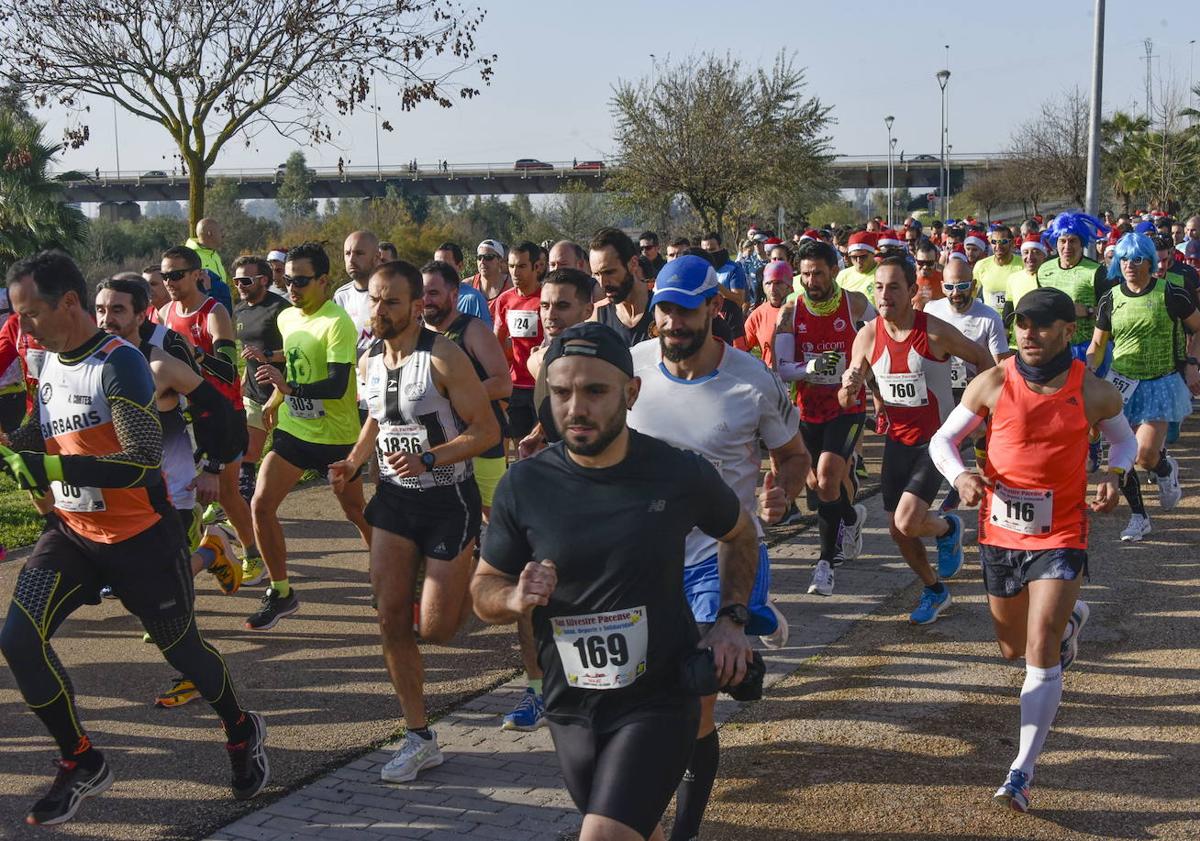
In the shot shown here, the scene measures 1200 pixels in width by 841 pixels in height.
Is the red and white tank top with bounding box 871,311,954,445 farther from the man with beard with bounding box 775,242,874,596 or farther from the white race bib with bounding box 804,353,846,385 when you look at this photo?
the white race bib with bounding box 804,353,846,385

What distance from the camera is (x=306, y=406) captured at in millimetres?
7504

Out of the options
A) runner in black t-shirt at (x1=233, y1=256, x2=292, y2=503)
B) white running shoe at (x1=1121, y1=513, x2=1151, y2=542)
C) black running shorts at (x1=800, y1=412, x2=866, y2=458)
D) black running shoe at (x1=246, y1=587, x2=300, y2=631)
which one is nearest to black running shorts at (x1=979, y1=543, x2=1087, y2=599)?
black running shorts at (x1=800, y1=412, x2=866, y2=458)

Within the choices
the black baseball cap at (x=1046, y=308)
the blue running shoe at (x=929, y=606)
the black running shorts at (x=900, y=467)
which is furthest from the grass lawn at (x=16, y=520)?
the black baseball cap at (x=1046, y=308)

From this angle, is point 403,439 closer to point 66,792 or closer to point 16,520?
point 66,792

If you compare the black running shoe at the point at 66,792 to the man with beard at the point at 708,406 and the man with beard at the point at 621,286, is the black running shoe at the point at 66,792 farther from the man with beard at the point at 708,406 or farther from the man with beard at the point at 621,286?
the man with beard at the point at 621,286

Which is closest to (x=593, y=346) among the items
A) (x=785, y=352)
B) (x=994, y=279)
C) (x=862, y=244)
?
(x=785, y=352)

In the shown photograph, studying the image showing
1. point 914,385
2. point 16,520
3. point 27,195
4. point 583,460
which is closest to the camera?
point 583,460

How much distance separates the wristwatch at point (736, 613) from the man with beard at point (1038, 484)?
1.82m

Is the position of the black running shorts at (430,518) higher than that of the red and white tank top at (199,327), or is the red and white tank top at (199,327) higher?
the red and white tank top at (199,327)

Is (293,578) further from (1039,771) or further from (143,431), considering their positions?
(1039,771)

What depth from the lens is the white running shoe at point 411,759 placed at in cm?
519

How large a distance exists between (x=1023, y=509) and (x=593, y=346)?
2615mm

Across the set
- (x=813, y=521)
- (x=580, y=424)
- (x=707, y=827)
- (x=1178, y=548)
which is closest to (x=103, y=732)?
(x=707, y=827)

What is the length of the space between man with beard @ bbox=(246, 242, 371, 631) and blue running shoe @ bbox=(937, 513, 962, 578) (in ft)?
11.3
